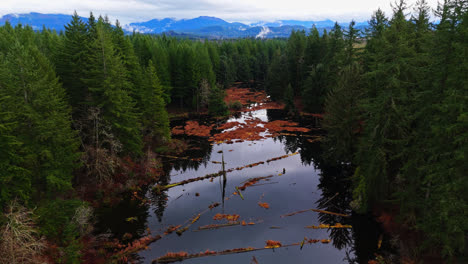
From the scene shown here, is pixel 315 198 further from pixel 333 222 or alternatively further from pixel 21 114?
pixel 21 114

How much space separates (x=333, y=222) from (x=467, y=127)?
1410 centimetres

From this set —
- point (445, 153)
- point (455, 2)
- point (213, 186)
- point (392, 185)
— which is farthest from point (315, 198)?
point (455, 2)

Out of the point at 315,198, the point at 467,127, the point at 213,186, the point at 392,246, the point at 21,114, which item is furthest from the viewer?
the point at 213,186

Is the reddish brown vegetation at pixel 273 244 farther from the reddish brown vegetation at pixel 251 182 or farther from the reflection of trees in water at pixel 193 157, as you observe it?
the reflection of trees in water at pixel 193 157

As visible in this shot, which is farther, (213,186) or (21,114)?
(213,186)

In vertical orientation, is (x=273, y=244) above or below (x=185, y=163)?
below

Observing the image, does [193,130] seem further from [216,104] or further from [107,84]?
[107,84]

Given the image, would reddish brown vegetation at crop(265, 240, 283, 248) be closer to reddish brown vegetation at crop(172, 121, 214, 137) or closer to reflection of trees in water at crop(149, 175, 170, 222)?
reflection of trees in water at crop(149, 175, 170, 222)

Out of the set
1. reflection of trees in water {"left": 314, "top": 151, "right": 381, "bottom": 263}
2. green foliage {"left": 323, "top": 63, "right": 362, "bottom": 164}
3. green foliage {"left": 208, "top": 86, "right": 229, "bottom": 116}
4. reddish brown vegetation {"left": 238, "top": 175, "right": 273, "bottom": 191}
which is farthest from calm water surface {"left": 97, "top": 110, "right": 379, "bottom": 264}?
green foliage {"left": 208, "top": 86, "right": 229, "bottom": 116}

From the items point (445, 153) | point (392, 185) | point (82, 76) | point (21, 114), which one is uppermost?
point (82, 76)

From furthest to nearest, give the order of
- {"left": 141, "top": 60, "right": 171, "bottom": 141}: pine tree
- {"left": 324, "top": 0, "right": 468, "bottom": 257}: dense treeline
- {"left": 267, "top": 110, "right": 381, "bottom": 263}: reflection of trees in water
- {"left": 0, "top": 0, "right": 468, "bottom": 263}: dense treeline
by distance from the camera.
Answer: {"left": 141, "top": 60, "right": 171, "bottom": 141}: pine tree → {"left": 267, "top": 110, "right": 381, "bottom": 263}: reflection of trees in water → {"left": 0, "top": 0, "right": 468, "bottom": 263}: dense treeline → {"left": 324, "top": 0, "right": 468, "bottom": 257}: dense treeline

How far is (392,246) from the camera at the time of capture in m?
21.9

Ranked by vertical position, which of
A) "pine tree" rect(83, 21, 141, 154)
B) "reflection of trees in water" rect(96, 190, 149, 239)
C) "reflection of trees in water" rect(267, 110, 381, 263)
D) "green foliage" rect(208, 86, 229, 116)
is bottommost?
"reflection of trees in water" rect(96, 190, 149, 239)

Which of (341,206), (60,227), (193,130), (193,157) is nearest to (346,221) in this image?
(341,206)
